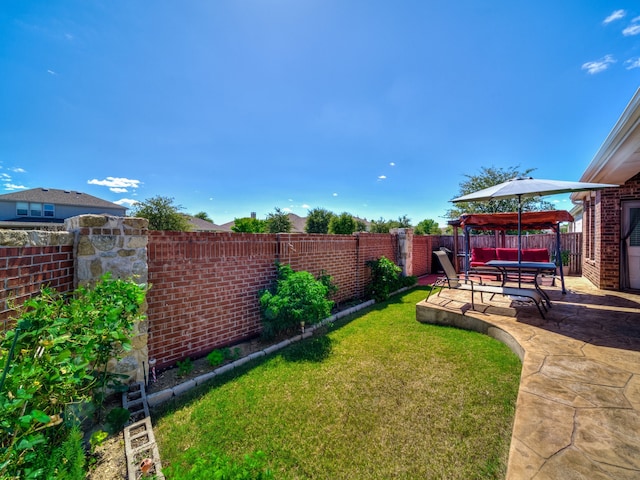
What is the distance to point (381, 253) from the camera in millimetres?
8180

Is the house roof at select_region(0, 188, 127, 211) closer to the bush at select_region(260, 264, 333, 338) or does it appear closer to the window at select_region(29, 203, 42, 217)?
the window at select_region(29, 203, 42, 217)

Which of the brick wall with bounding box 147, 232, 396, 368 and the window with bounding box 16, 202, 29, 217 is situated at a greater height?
the window with bounding box 16, 202, 29, 217

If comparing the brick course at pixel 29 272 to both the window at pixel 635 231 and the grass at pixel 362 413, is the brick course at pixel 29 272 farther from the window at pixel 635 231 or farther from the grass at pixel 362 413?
the window at pixel 635 231

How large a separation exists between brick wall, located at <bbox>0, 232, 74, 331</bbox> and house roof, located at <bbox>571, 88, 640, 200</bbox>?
6576 millimetres

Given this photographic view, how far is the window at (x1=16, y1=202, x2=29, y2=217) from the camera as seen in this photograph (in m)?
23.1

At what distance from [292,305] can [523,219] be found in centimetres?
695

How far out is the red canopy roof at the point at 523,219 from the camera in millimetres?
6395

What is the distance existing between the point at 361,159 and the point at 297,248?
37.2 feet

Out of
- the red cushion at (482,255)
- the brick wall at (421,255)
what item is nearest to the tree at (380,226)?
the brick wall at (421,255)

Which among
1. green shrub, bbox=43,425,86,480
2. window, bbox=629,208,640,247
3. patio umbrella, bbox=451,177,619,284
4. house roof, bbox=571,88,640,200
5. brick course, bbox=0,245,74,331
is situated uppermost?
house roof, bbox=571,88,640,200

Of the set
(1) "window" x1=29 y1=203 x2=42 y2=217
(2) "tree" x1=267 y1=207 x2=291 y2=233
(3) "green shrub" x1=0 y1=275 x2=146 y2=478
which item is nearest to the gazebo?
(3) "green shrub" x1=0 y1=275 x2=146 y2=478

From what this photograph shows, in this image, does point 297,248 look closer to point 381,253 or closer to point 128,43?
point 381,253

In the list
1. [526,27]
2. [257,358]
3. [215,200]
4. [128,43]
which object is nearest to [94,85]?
[128,43]

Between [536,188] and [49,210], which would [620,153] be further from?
[49,210]
